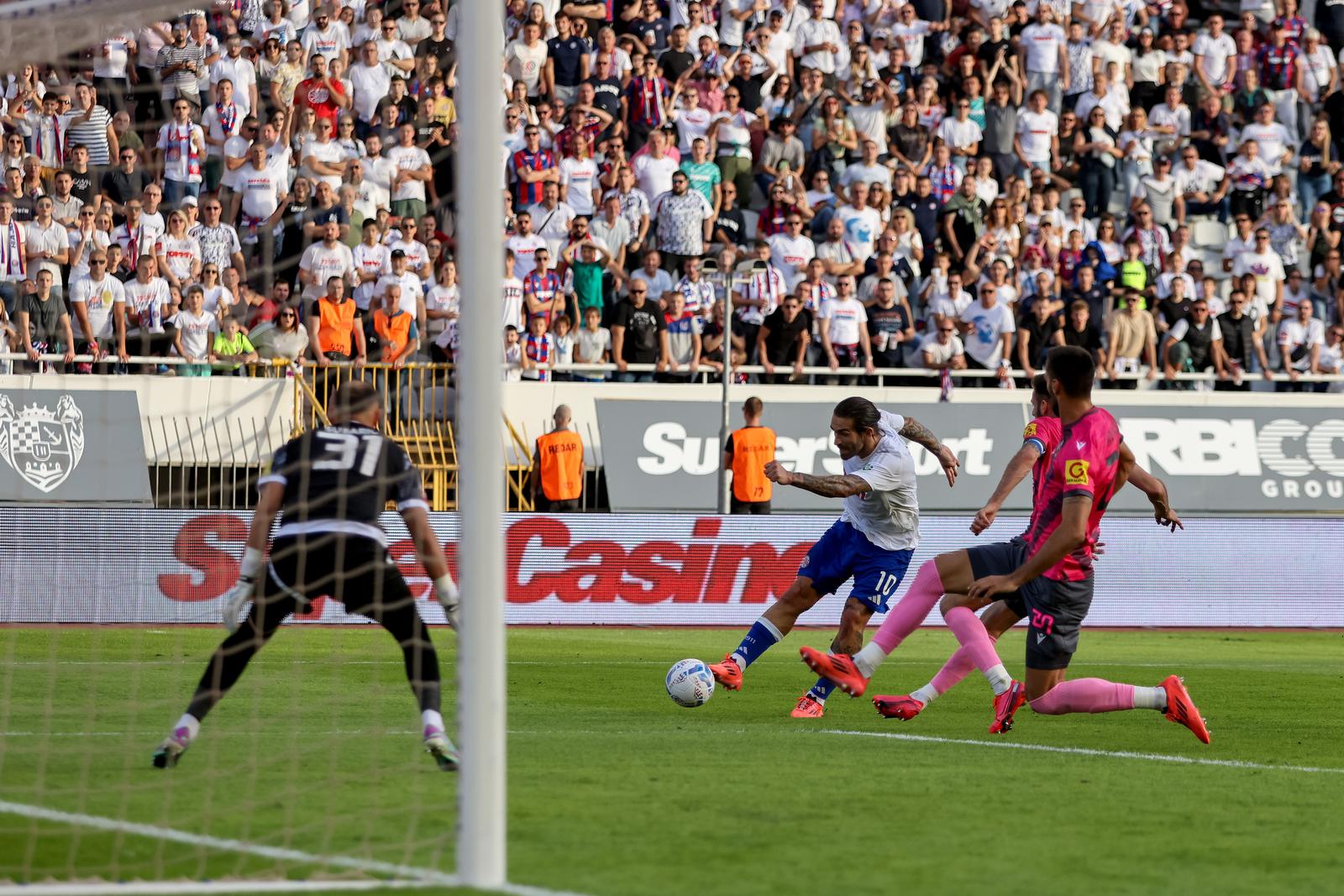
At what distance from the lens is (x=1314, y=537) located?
22.4 meters

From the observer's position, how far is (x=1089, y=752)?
10.1 m

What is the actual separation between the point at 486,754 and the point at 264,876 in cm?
83

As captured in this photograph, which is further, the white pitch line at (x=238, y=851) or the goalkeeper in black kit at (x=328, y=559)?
the goalkeeper in black kit at (x=328, y=559)

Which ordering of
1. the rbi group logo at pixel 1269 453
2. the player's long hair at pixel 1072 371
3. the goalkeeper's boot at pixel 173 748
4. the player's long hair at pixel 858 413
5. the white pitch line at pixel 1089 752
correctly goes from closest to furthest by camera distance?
the goalkeeper's boot at pixel 173 748 < the white pitch line at pixel 1089 752 < the player's long hair at pixel 1072 371 < the player's long hair at pixel 858 413 < the rbi group logo at pixel 1269 453

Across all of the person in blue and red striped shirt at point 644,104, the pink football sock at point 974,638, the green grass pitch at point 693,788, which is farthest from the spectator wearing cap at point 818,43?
the pink football sock at point 974,638

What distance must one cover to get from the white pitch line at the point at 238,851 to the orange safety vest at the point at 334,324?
503 cm

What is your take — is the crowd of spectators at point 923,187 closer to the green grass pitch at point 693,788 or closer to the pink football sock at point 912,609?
the green grass pitch at point 693,788

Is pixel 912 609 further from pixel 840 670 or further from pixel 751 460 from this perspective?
pixel 751 460

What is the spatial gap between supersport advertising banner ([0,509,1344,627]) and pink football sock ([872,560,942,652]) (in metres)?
8.91

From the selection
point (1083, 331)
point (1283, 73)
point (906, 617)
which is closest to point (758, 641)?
point (906, 617)

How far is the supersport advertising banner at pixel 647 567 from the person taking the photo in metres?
18.5

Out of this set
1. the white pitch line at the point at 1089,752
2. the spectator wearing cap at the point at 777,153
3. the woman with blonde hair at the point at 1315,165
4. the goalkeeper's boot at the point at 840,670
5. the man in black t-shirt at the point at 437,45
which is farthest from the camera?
the woman with blonde hair at the point at 1315,165

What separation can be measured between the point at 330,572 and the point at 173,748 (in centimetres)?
103

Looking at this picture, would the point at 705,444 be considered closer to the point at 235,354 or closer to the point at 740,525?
the point at 740,525
